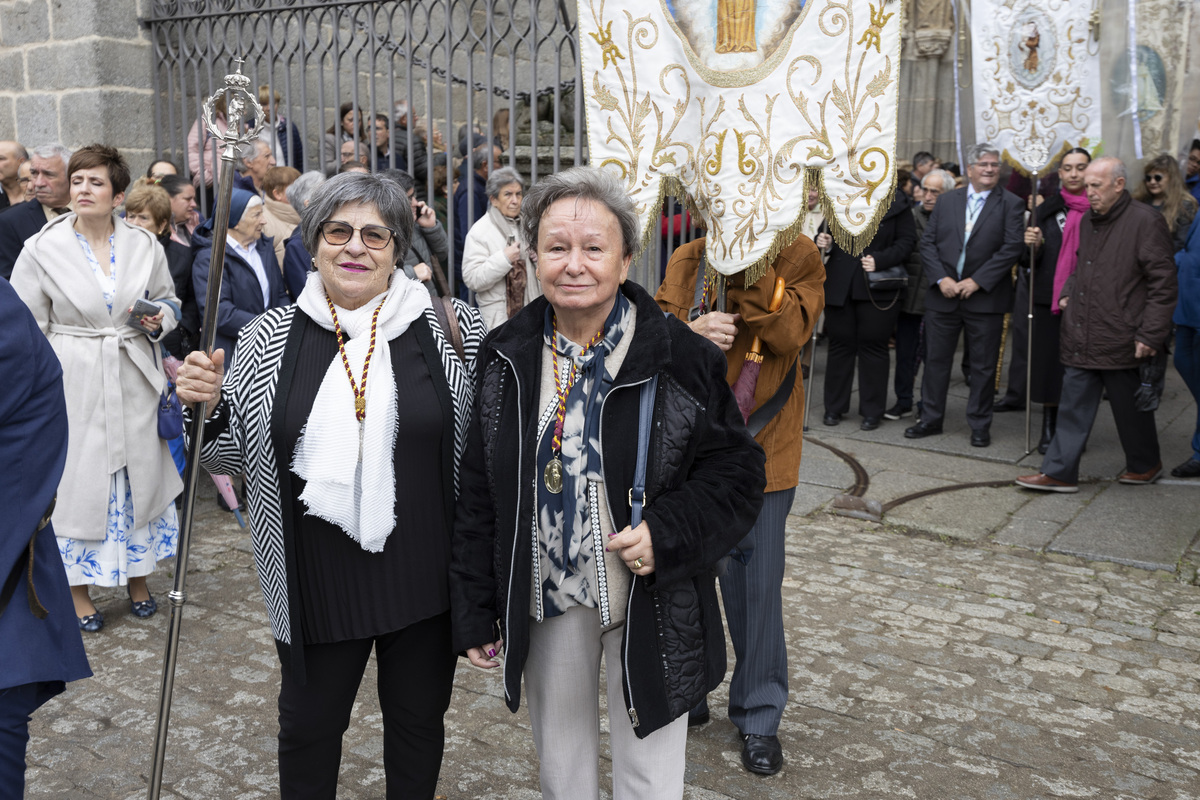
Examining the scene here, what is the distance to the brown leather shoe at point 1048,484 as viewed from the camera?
6.82 metres

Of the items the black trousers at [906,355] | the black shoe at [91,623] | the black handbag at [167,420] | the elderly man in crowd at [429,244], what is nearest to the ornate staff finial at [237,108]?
the black handbag at [167,420]

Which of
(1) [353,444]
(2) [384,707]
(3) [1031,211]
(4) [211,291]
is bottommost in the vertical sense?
(2) [384,707]

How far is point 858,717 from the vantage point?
3891mm

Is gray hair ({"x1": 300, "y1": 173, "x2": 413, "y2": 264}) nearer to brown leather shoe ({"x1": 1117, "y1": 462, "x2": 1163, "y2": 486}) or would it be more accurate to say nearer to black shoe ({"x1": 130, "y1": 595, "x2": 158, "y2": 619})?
black shoe ({"x1": 130, "y1": 595, "x2": 158, "y2": 619})

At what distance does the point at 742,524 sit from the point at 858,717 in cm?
172

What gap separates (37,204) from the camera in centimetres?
581

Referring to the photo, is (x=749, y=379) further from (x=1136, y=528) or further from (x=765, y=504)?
(x=1136, y=528)

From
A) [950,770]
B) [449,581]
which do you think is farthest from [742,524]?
[950,770]

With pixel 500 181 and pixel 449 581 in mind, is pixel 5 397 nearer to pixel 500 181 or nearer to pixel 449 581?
pixel 449 581

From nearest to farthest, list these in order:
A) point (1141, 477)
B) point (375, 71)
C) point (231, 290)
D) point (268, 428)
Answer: point (268, 428) < point (231, 290) < point (1141, 477) < point (375, 71)

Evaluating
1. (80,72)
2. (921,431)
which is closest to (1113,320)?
(921,431)

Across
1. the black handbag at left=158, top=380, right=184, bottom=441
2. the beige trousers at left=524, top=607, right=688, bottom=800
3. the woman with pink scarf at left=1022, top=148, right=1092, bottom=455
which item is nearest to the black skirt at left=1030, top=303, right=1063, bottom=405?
the woman with pink scarf at left=1022, top=148, right=1092, bottom=455

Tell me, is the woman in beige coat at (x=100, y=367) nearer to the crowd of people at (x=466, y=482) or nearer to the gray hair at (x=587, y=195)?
the crowd of people at (x=466, y=482)

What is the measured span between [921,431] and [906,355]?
1.04 metres
